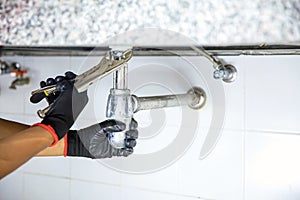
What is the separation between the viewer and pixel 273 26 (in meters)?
0.22

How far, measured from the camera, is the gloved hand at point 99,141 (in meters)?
0.64

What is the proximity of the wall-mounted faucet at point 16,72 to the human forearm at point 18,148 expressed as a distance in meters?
0.74

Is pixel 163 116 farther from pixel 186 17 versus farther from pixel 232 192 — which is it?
pixel 186 17

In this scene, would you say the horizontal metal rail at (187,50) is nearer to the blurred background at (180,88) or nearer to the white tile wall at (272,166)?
the blurred background at (180,88)

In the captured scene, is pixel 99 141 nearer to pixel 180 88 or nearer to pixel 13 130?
pixel 13 130

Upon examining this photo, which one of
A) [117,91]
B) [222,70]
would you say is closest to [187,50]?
[222,70]

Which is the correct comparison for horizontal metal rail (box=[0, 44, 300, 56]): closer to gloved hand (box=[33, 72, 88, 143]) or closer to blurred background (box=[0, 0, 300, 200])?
blurred background (box=[0, 0, 300, 200])

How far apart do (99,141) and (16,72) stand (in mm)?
615

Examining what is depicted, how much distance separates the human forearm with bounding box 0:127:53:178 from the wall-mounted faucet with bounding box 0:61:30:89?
0.74m

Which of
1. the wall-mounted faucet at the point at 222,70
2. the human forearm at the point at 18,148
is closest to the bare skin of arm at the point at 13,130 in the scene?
the human forearm at the point at 18,148

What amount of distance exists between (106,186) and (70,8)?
0.88 metres

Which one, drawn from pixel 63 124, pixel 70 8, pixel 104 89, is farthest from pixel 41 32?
pixel 104 89

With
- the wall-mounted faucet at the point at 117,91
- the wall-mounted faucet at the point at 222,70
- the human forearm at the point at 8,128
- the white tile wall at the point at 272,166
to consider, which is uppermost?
the wall-mounted faucet at the point at 222,70

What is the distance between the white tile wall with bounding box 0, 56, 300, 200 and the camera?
0.82m
